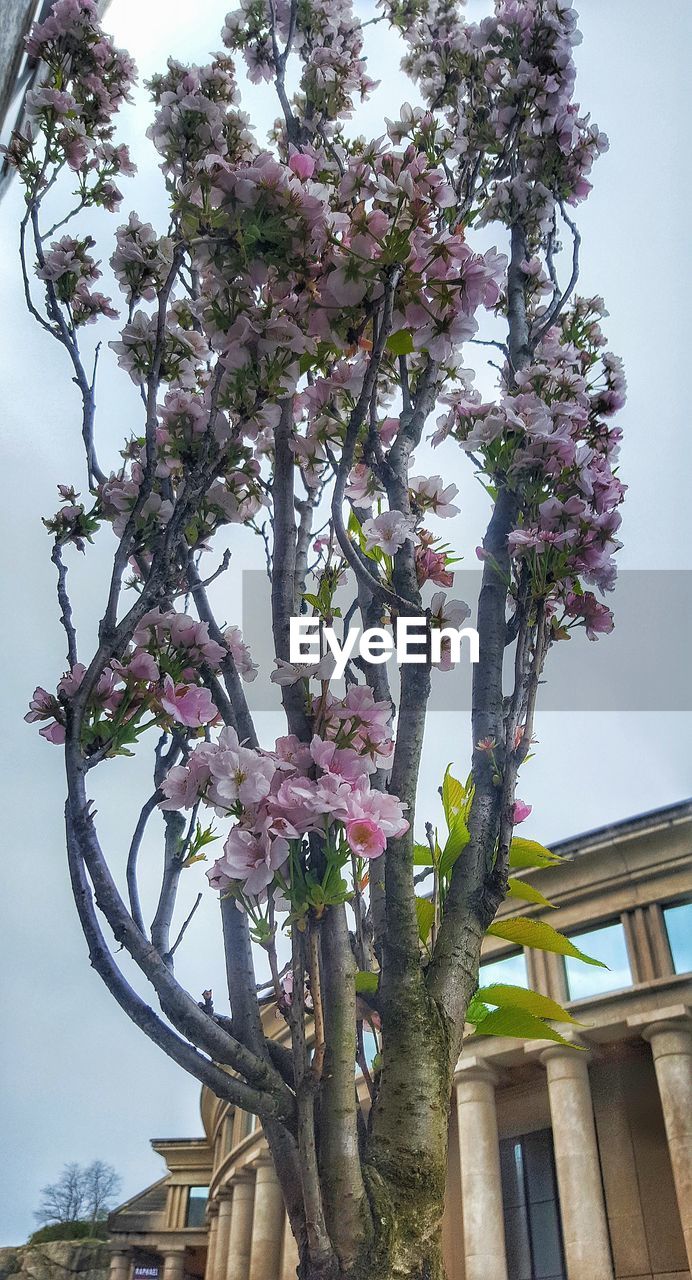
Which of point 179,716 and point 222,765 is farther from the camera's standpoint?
point 179,716

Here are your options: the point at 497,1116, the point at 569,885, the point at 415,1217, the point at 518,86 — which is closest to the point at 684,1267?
the point at 497,1116

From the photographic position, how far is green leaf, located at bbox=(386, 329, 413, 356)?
2090 mm

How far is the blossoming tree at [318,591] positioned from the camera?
1731 millimetres

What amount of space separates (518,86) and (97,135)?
4.73ft

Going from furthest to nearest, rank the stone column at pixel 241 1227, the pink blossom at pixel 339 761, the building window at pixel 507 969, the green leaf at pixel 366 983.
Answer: the stone column at pixel 241 1227 → the building window at pixel 507 969 → the green leaf at pixel 366 983 → the pink blossom at pixel 339 761

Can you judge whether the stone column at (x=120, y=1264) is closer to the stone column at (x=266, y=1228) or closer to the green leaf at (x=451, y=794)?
the stone column at (x=266, y=1228)

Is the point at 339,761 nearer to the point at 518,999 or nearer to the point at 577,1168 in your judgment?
the point at 518,999

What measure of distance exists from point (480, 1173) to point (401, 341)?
45.3 ft

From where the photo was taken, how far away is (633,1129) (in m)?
13.4

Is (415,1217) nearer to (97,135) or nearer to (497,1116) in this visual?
(97,135)

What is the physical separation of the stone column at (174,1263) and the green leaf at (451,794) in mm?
29877

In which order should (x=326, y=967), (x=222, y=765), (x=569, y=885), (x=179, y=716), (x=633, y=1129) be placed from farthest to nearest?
(x=569, y=885), (x=633, y=1129), (x=179, y=716), (x=326, y=967), (x=222, y=765)

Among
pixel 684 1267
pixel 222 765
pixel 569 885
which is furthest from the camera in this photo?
pixel 569 885

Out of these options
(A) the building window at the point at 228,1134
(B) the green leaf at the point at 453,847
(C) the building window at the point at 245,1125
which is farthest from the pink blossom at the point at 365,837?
(A) the building window at the point at 228,1134
